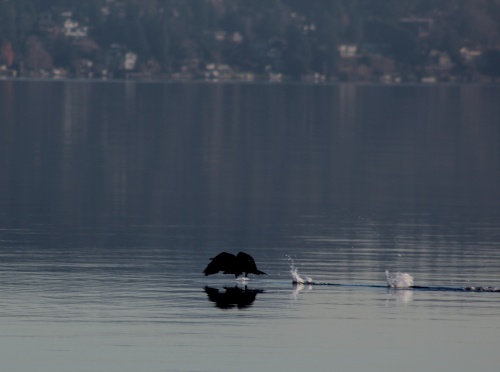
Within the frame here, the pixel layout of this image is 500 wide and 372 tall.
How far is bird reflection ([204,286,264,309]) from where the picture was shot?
76.3 ft

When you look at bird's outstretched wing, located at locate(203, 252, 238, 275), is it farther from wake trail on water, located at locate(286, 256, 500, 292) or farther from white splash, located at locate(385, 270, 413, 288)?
white splash, located at locate(385, 270, 413, 288)

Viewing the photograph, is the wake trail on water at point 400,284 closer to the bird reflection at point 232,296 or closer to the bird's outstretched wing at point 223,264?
the bird reflection at point 232,296

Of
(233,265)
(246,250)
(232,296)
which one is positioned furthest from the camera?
(246,250)

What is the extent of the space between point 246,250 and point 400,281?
5.22m

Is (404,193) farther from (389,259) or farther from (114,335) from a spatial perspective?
(114,335)

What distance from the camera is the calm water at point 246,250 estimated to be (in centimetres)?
2034

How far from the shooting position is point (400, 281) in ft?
83.0

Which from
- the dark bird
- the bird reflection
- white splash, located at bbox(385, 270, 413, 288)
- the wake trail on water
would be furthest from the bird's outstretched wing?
white splash, located at bbox(385, 270, 413, 288)

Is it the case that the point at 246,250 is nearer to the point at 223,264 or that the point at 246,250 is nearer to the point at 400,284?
the point at 400,284

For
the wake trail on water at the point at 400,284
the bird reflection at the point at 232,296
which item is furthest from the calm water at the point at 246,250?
the wake trail on water at the point at 400,284

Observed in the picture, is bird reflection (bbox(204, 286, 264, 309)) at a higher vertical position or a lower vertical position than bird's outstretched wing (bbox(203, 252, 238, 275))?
lower

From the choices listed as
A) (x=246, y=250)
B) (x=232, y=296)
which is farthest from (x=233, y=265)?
(x=246, y=250)

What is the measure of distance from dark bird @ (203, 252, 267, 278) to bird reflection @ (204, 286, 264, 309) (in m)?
0.29

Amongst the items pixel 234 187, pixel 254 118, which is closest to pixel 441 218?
pixel 234 187
